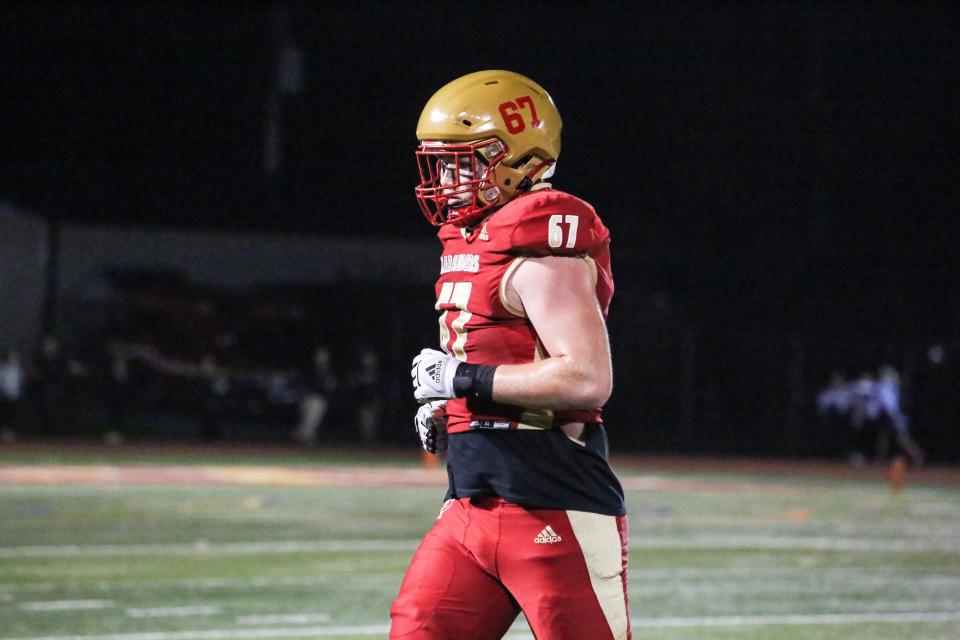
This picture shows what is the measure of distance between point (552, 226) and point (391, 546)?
7811 millimetres

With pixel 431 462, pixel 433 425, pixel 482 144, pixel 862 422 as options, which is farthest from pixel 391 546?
pixel 862 422

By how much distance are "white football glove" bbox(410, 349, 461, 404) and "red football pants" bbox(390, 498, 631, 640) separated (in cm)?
29

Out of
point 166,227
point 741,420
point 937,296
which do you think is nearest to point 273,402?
point 166,227

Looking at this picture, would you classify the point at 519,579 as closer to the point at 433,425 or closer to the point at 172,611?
the point at 433,425

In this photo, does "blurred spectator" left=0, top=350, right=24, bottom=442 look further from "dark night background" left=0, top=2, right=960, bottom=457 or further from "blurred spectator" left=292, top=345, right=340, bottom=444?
"blurred spectator" left=292, top=345, right=340, bottom=444

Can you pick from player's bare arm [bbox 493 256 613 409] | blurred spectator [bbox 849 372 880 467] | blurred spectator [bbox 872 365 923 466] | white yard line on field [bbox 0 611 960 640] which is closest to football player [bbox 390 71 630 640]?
player's bare arm [bbox 493 256 613 409]

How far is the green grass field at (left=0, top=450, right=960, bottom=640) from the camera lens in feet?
24.2

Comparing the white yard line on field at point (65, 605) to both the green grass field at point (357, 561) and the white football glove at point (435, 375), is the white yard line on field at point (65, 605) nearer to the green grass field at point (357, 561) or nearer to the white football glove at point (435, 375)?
the green grass field at point (357, 561)

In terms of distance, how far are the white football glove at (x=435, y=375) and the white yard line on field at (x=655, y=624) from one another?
3.90 meters

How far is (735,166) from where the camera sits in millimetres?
31688

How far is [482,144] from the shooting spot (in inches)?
135

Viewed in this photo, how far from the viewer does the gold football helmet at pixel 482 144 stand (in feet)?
11.3

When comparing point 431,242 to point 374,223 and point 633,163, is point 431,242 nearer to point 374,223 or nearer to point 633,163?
point 374,223

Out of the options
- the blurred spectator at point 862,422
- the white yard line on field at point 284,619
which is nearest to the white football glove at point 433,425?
the white yard line on field at point 284,619
